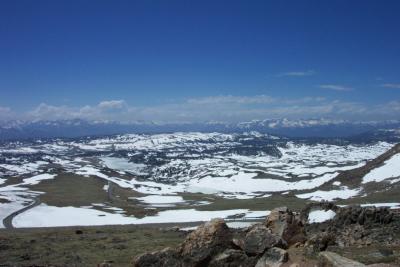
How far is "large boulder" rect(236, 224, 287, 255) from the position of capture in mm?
19891

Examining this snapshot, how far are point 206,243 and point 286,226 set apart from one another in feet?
22.4

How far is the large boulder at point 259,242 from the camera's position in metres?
19.9

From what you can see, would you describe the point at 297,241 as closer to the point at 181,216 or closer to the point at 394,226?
the point at 394,226

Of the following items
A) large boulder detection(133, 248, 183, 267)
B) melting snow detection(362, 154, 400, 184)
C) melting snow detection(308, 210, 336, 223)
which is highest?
large boulder detection(133, 248, 183, 267)

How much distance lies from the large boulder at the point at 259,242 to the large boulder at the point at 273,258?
4.41ft

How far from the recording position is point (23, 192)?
145 m

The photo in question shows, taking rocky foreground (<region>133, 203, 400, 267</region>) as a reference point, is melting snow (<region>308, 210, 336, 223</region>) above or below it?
below

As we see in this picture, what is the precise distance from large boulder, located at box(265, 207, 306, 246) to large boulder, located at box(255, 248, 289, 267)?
523 centimetres

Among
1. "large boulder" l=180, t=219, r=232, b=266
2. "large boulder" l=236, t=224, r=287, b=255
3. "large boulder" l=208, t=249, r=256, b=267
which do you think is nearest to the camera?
"large boulder" l=208, t=249, r=256, b=267

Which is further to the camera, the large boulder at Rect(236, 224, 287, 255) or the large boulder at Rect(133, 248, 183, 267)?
the large boulder at Rect(236, 224, 287, 255)

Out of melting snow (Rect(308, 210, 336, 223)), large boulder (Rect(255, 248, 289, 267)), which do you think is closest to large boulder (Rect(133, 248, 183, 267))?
large boulder (Rect(255, 248, 289, 267))

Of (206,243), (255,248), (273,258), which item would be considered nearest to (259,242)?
(255,248)

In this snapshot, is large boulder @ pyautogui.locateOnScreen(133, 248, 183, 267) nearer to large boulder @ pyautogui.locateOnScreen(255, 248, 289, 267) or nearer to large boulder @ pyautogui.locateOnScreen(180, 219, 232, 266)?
large boulder @ pyautogui.locateOnScreen(180, 219, 232, 266)

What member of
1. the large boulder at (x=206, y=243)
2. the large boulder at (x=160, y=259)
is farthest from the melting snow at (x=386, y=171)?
the large boulder at (x=160, y=259)
